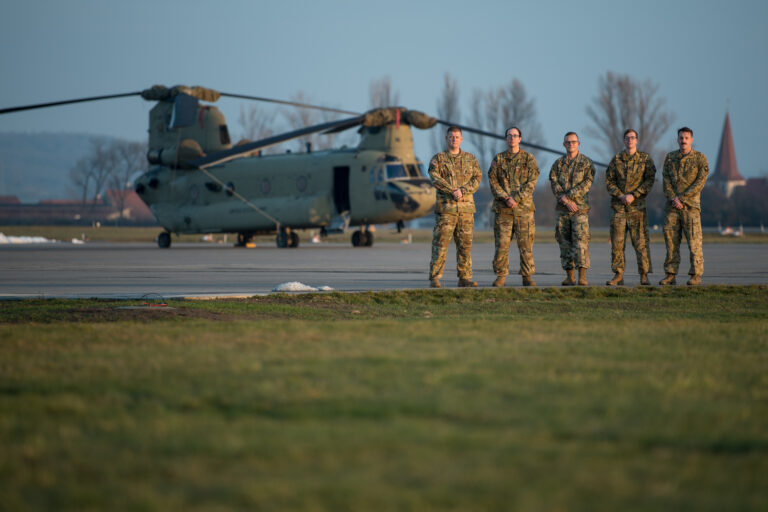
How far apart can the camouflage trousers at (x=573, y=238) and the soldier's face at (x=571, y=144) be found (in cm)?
82

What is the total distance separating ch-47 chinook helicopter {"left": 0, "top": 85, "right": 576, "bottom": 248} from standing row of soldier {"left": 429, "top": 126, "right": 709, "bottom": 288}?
16.2 m

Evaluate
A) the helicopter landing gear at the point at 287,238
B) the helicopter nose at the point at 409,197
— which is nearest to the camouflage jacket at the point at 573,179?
the helicopter nose at the point at 409,197

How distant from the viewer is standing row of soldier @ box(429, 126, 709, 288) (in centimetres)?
1264

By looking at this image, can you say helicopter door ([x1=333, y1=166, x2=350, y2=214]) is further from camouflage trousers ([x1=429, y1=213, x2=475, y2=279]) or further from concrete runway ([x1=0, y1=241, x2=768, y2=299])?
camouflage trousers ([x1=429, y1=213, x2=475, y2=279])

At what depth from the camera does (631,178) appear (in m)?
12.9

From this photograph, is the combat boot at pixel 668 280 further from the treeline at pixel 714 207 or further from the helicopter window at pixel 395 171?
the treeline at pixel 714 207

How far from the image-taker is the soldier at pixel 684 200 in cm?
1273

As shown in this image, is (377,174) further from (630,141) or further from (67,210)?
(67,210)

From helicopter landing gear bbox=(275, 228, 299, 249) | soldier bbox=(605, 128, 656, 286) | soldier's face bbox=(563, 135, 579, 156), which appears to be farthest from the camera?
helicopter landing gear bbox=(275, 228, 299, 249)

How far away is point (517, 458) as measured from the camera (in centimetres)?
338

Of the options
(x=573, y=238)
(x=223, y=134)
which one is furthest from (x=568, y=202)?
(x=223, y=134)

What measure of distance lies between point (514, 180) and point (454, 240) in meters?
1.15

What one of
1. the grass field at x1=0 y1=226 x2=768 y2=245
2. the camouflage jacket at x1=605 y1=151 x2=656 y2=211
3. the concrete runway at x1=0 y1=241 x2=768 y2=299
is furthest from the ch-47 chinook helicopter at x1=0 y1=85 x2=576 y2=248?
the camouflage jacket at x1=605 y1=151 x2=656 y2=211

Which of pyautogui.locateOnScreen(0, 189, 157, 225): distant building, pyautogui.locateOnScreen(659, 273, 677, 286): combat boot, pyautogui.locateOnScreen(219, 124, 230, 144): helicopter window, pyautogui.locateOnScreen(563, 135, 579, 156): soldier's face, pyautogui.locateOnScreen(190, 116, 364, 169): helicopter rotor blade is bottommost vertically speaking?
pyautogui.locateOnScreen(659, 273, 677, 286): combat boot
